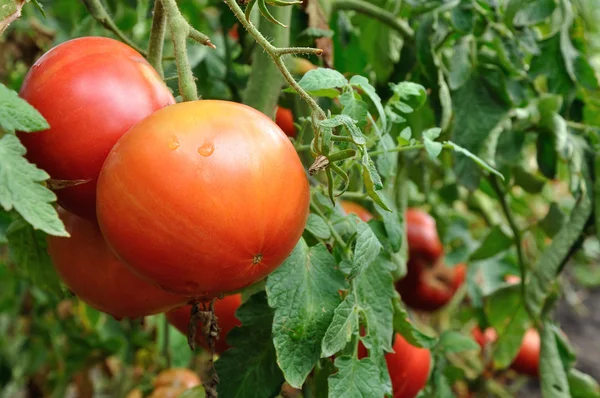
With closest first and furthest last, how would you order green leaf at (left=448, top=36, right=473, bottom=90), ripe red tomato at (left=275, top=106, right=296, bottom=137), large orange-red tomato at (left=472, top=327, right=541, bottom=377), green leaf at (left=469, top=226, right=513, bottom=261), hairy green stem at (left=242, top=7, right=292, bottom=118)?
hairy green stem at (left=242, top=7, right=292, bottom=118), green leaf at (left=448, top=36, right=473, bottom=90), ripe red tomato at (left=275, top=106, right=296, bottom=137), green leaf at (left=469, top=226, right=513, bottom=261), large orange-red tomato at (left=472, top=327, right=541, bottom=377)

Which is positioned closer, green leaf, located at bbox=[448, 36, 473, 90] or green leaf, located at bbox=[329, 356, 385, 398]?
green leaf, located at bbox=[329, 356, 385, 398]

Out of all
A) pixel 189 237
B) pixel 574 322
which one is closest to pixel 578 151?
pixel 189 237

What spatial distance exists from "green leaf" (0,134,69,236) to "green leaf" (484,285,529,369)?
3.08 feet

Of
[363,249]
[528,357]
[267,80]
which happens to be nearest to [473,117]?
[267,80]

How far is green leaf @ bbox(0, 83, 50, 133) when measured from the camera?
0.51 metres

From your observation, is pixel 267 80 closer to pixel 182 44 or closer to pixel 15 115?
pixel 182 44

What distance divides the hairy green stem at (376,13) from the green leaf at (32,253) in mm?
522

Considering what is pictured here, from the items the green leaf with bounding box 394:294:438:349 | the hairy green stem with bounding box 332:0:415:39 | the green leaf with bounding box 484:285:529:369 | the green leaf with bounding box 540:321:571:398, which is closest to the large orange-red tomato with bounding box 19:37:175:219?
the green leaf with bounding box 394:294:438:349

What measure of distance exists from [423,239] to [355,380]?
813mm

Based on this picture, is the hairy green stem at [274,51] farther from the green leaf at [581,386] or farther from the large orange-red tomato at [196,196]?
the green leaf at [581,386]

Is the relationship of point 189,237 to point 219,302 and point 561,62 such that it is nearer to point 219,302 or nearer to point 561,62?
point 219,302

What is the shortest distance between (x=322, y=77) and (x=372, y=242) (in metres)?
0.15

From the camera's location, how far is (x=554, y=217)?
3.82 ft

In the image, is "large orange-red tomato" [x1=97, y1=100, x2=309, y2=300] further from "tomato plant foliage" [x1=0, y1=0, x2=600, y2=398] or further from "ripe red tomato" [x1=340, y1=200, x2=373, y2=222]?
"ripe red tomato" [x1=340, y1=200, x2=373, y2=222]
